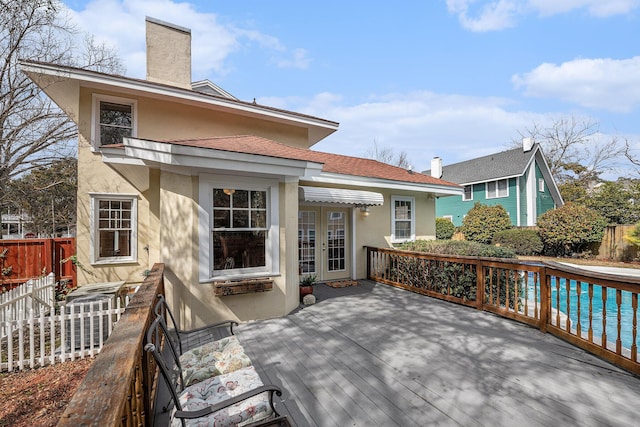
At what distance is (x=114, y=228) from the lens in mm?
7664

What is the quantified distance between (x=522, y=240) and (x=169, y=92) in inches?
762

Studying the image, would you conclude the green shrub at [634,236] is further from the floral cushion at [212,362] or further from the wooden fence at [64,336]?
the wooden fence at [64,336]

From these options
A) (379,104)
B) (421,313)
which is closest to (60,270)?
(421,313)

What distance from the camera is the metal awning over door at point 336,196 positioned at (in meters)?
7.73

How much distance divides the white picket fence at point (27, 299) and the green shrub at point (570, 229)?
21414 millimetres

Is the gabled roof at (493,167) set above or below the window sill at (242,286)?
above

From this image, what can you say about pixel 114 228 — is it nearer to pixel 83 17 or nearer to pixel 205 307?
pixel 205 307

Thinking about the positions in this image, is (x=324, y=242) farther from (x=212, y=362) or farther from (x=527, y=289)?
(x=212, y=362)

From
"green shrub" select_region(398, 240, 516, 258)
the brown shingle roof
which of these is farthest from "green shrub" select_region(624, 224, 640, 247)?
"green shrub" select_region(398, 240, 516, 258)

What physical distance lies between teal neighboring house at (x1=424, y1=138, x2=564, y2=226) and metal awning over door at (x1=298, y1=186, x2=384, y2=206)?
59.2 ft

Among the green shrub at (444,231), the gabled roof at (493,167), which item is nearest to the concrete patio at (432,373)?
the green shrub at (444,231)

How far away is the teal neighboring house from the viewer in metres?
21.8

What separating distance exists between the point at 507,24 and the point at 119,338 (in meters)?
14.4

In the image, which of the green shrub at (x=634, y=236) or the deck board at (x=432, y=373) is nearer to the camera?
the deck board at (x=432, y=373)
